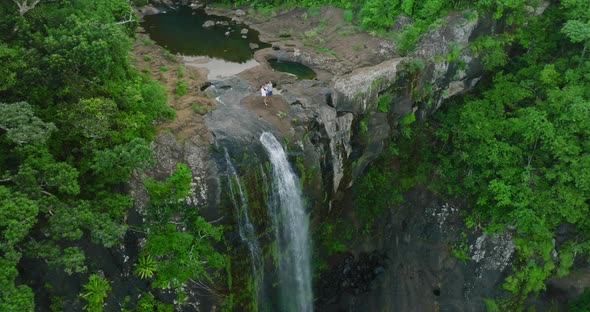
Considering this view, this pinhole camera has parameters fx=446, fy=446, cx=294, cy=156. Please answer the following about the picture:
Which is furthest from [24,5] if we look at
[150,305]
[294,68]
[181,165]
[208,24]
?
[208,24]

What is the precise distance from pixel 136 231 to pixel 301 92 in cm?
986

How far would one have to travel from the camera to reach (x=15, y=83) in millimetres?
13922

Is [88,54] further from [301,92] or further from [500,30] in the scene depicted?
[500,30]

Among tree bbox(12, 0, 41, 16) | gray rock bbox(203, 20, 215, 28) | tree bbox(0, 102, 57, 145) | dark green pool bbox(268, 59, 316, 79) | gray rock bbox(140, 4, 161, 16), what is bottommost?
dark green pool bbox(268, 59, 316, 79)

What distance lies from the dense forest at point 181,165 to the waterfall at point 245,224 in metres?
1.48

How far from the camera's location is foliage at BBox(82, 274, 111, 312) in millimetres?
14602

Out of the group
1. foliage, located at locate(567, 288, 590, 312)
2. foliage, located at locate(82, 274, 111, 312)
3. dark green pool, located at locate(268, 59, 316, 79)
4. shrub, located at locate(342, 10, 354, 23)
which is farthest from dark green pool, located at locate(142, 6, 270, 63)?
foliage, located at locate(567, 288, 590, 312)

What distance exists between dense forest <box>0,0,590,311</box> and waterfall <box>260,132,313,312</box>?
3512 millimetres

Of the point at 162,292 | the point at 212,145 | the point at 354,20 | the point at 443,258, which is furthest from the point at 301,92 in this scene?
the point at 443,258

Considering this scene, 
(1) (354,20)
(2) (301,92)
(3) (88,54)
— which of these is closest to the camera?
(3) (88,54)

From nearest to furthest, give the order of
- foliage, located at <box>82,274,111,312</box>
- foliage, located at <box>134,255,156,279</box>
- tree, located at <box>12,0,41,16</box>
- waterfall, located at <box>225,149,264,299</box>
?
foliage, located at <box>82,274,111,312</box>, tree, located at <box>12,0,41,16</box>, foliage, located at <box>134,255,156,279</box>, waterfall, located at <box>225,149,264,299</box>

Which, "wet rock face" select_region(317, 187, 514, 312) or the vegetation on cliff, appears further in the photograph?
"wet rock face" select_region(317, 187, 514, 312)

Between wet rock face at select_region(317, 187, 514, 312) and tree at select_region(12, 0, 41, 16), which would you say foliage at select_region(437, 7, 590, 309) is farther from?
tree at select_region(12, 0, 41, 16)

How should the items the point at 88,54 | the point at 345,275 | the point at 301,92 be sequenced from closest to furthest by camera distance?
1. the point at 88,54
2. the point at 301,92
3. the point at 345,275
